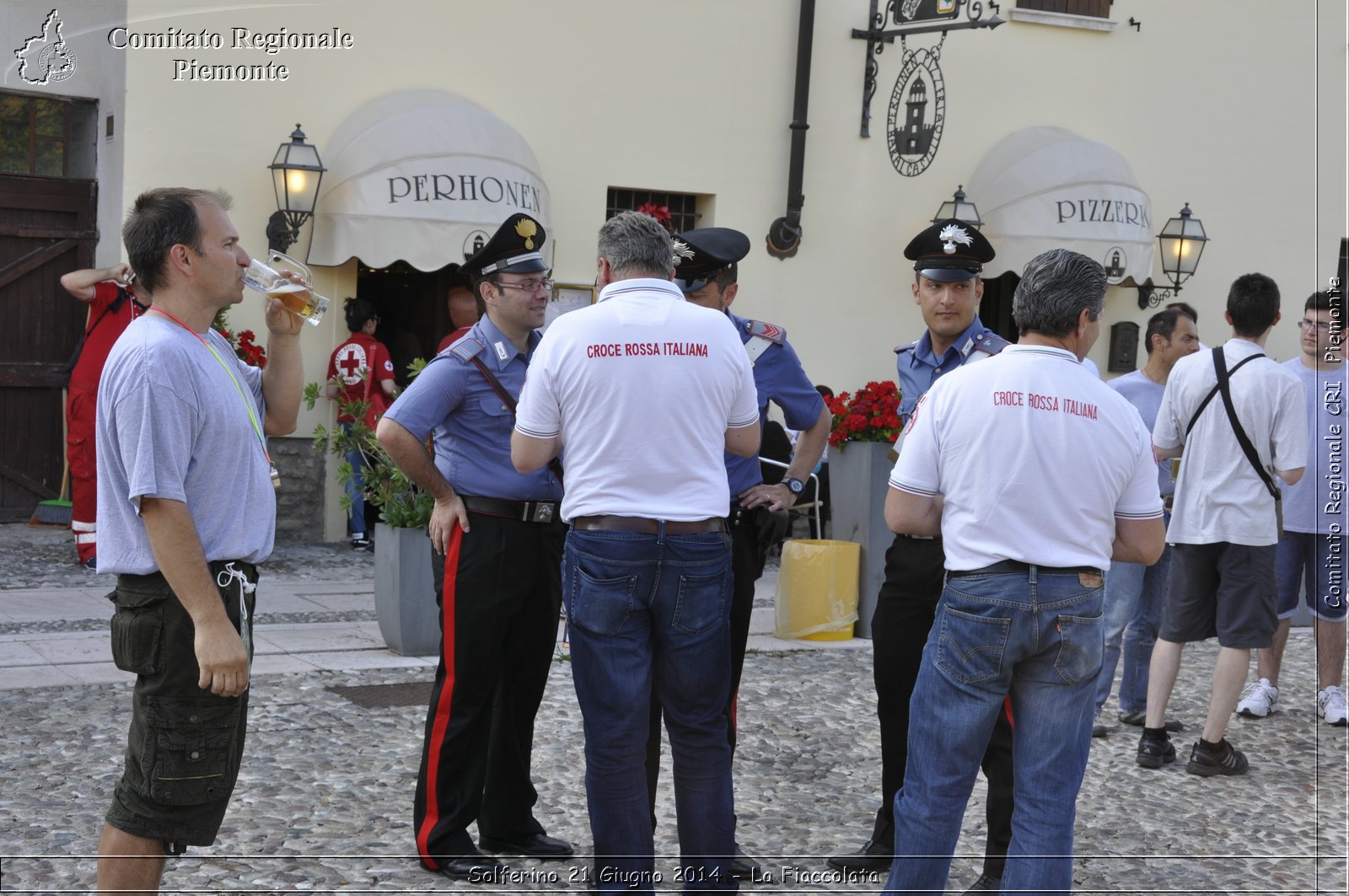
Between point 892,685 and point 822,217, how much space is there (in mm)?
9168

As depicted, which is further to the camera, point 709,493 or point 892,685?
point 892,685

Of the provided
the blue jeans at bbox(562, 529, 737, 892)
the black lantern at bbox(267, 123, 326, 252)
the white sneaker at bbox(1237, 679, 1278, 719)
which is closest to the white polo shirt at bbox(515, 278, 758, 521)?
the blue jeans at bbox(562, 529, 737, 892)

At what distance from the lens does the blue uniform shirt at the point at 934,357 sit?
4625 millimetres

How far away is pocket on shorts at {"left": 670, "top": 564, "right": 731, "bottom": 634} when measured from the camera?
3787 mm

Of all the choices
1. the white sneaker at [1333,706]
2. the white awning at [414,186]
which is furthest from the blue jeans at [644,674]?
the white awning at [414,186]

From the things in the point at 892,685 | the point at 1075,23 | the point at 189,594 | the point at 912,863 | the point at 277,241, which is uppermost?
the point at 1075,23

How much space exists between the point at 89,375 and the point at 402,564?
4.08m

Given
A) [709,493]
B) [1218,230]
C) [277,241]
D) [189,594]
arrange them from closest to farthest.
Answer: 1. [189,594]
2. [709,493]
3. [277,241]
4. [1218,230]

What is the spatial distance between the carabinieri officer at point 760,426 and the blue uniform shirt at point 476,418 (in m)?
0.61

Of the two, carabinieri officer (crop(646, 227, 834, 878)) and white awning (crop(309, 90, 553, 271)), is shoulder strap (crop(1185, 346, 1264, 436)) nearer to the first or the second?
carabinieri officer (crop(646, 227, 834, 878))

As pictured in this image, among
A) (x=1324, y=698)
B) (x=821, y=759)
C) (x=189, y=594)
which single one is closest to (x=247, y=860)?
(x=189, y=594)

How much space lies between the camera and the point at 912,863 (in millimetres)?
3568

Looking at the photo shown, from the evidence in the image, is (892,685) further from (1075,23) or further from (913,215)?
(1075,23)

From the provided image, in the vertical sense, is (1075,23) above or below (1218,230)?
above
